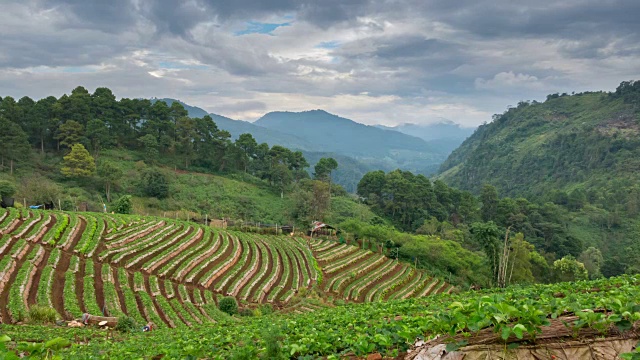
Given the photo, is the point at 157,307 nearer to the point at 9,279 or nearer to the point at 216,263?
the point at 9,279

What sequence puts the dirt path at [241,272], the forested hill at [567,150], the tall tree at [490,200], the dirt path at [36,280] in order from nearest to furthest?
the dirt path at [36,280], the dirt path at [241,272], the tall tree at [490,200], the forested hill at [567,150]

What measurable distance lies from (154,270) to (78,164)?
3172 centimetres

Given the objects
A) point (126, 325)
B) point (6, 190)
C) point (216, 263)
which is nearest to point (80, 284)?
point (126, 325)

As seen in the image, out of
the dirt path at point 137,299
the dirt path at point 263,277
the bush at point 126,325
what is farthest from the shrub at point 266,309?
the bush at point 126,325

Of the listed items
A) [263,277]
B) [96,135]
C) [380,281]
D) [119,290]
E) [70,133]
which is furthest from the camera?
[96,135]

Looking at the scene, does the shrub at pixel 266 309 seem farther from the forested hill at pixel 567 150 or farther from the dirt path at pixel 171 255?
the forested hill at pixel 567 150

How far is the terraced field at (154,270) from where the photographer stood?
1717 cm

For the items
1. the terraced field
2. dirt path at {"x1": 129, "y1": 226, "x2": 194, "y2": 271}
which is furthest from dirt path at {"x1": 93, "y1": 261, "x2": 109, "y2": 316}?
dirt path at {"x1": 129, "y1": 226, "x2": 194, "y2": 271}

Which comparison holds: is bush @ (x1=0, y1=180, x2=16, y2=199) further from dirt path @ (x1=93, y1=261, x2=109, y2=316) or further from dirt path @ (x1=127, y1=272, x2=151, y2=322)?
dirt path @ (x1=127, y1=272, x2=151, y2=322)

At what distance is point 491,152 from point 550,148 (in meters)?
22.6

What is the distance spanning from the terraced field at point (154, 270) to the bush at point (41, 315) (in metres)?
0.41

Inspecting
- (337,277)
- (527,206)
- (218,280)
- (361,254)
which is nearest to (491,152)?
(527,206)

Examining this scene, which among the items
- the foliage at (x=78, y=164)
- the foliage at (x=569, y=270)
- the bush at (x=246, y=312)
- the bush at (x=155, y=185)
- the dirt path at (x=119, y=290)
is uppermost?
the foliage at (x=78, y=164)

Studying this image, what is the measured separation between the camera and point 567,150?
323 ft
